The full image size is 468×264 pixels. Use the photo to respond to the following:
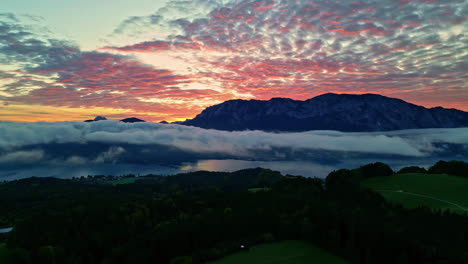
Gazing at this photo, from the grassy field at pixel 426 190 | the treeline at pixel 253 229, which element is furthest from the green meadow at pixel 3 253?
the grassy field at pixel 426 190

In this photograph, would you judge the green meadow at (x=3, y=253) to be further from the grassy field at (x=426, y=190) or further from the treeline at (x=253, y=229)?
the grassy field at (x=426, y=190)

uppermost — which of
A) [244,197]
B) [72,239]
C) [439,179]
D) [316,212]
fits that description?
[439,179]

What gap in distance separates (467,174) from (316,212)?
228ft

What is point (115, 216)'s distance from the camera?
106875 millimetres

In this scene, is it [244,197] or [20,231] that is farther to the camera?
[244,197]

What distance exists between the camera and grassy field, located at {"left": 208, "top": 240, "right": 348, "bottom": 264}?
142 feet

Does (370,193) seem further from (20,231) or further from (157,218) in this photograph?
(20,231)

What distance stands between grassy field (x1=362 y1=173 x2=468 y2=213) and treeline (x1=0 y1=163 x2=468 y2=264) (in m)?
6.75

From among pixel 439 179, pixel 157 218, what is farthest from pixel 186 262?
pixel 439 179

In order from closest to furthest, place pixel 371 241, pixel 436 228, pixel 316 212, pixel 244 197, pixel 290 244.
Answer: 1. pixel 371 241
2. pixel 436 228
3. pixel 290 244
4. pixel 316 212
5. pixel 244 197

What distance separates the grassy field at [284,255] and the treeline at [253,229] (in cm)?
267

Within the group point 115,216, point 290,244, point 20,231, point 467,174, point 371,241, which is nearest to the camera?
point 371,241

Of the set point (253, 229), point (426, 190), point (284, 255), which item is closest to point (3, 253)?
point (253, 229)

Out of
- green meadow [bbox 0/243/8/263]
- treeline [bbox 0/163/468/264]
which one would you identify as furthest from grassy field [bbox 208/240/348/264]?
green meadow [bbox 0/243/8/263]
